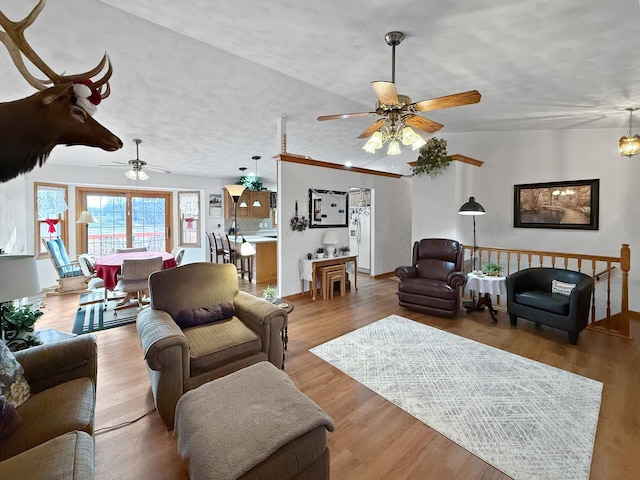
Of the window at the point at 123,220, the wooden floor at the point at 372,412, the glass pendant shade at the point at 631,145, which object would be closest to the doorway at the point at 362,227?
the wooden floor at the point at 372,412

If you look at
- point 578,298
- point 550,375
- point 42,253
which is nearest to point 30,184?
point 42,253

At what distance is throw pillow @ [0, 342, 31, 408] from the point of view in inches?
53.9

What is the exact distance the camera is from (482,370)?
8.36 feet

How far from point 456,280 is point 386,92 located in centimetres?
273

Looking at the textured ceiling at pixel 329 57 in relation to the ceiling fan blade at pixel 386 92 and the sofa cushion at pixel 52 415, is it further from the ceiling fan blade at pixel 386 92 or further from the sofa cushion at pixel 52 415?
the sofa cushion at pixel 52 415

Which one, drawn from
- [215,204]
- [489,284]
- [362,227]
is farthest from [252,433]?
[215,204]

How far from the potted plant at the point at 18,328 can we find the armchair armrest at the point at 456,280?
4.26 m

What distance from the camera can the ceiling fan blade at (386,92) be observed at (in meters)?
1.93

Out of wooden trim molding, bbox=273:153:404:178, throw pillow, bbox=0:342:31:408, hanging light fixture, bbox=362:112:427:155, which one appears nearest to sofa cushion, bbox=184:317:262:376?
throw pillow, bbox=0:342:31:408

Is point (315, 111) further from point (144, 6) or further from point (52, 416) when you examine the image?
point (52, 416)

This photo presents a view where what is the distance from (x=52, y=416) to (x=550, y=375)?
346 cm

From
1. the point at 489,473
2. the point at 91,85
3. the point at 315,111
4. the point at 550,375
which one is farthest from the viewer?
the point at 315,111

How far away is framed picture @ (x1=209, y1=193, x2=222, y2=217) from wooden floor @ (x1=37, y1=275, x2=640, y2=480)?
4.36m

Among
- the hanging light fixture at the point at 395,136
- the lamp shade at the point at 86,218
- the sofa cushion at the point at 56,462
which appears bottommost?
the sofa cushion at the point at 56,462
